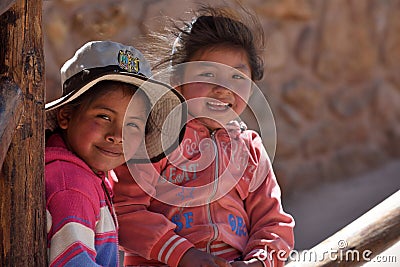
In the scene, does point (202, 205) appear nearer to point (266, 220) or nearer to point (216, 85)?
point (266, 220)

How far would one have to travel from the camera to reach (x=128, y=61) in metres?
1.84

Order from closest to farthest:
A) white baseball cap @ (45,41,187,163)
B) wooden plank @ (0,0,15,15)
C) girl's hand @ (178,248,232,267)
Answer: wooden plank @ (0,0,15,15) < white baseball cap @ (45,41,187,163) < girl's hand @ (178,248,232,267)

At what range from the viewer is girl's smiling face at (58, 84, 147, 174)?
179 centimetres

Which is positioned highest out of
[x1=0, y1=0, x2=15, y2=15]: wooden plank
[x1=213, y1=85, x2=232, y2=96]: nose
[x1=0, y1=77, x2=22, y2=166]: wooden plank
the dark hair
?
the dark hair

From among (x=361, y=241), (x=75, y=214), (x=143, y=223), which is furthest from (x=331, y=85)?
(x=75, y=214)

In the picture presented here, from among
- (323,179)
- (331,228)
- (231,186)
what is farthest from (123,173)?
(323,179)

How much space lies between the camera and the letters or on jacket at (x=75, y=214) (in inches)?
63.1

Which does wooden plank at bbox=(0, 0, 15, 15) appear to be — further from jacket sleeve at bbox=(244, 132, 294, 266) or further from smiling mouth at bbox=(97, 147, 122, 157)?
jacket sleeve at bbox=(244, 132, 294, 266)

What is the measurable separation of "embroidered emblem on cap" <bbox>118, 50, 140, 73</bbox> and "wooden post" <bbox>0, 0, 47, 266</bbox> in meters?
0.26

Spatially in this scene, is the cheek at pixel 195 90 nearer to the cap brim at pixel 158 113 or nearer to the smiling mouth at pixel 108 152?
the cap brim at pixel 158 113

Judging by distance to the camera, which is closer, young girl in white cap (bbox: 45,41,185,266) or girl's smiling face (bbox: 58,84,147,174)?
young girl in white cap (bbox: 45,41,185,266)

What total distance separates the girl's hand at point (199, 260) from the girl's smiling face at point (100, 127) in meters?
0.29

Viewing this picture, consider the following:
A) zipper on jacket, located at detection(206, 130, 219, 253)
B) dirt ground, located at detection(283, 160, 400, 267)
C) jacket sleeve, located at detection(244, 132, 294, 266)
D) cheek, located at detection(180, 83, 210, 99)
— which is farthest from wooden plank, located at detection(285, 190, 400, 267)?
dirt ground, located at detection(283, 160, 400, 267)

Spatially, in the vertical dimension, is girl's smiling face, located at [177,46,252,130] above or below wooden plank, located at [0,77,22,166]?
above
